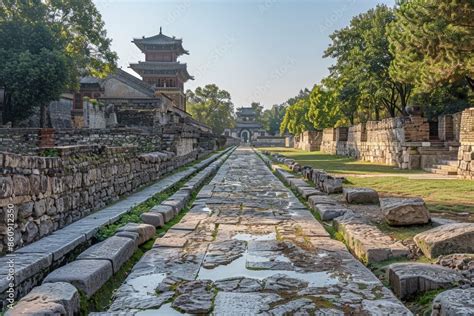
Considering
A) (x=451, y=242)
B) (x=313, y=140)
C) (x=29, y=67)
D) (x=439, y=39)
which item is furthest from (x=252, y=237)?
(x=313, y=140)

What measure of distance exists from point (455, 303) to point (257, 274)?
180 centimetres

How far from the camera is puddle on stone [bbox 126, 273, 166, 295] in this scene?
11.9ft

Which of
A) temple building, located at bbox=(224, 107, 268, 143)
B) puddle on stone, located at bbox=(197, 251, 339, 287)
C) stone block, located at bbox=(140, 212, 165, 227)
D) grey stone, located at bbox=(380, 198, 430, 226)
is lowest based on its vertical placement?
puddle on stone, located at bbox=(197, 251, 339, 287)

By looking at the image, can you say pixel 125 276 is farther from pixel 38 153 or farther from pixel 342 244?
pixel 38 153

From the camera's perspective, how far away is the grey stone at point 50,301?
2.70m

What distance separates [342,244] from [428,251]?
3.31 ft

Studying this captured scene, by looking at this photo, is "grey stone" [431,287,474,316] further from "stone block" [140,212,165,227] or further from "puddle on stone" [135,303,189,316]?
"stone block" [140,212,165,227]

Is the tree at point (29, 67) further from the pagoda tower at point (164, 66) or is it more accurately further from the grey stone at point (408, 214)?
the pagoda tower at point (164, 66)

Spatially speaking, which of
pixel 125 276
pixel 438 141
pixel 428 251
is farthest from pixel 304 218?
pixel 438 141

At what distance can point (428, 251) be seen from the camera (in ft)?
14.2

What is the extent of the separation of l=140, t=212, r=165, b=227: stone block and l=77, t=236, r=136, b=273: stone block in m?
1.26

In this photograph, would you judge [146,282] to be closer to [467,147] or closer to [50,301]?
[50,301]

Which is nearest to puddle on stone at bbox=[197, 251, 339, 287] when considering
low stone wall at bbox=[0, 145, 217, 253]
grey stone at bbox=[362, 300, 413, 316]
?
grey stone at bbox=[362, 300, 413, 316]

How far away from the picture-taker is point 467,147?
1290 cm
